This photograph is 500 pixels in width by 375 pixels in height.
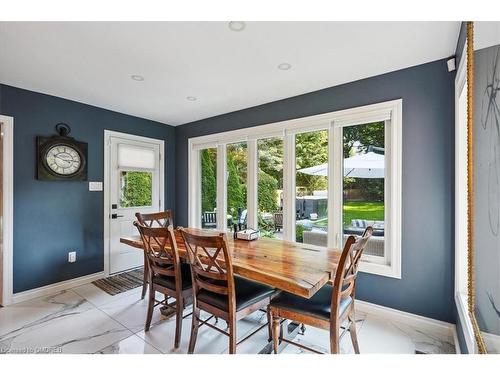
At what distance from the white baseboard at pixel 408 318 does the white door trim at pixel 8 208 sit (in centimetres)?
372

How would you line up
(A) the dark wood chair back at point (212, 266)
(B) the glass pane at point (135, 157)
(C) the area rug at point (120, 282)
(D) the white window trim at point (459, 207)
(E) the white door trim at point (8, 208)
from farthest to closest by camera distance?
(B) the glass pane at point (135, 157), (C) the area rug at point (120, 282), (E) the white door trim at point (8, 208), (D) the white window trim at point (459, 207), (A) the dark wood chair back at point (212, 266)

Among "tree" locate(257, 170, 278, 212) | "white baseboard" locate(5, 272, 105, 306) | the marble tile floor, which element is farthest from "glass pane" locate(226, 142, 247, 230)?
"white baseboard" locate(5, 272, 105, 306)

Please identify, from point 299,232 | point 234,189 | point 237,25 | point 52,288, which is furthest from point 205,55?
point 52,288

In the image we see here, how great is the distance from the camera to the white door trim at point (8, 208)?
2.69 metres

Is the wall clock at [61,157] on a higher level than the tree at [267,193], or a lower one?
higher

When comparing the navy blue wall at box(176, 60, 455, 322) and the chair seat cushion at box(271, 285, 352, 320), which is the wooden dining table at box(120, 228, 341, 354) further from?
the navy blue wall at box(176, 60, 455, 322)

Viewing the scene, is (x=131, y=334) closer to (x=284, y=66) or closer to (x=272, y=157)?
(x=272, y=157)

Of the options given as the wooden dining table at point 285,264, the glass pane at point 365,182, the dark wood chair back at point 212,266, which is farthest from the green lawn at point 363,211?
the dark wood chair back at point 212,266

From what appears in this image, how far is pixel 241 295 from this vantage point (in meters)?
1.84

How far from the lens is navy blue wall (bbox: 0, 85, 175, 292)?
9.19 feet

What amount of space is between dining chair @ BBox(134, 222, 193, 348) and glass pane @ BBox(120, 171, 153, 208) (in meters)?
1.83

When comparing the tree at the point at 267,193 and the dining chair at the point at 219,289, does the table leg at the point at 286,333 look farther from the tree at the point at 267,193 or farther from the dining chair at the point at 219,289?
the tree at the point at 267,193

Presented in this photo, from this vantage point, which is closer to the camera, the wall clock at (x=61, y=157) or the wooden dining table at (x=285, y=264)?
the wooden dining table at (x=285, y=264)

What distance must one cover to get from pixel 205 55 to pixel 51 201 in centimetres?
A: 257
